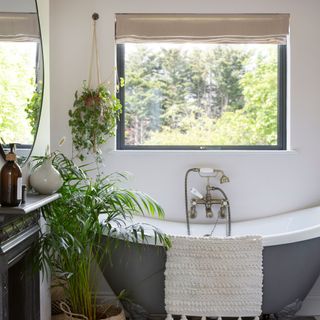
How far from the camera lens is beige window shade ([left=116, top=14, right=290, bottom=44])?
11.6ft

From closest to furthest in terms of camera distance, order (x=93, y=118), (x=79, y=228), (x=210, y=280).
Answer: (x=79, y=228) < (x=210, y=280) < (x=93, y=118)

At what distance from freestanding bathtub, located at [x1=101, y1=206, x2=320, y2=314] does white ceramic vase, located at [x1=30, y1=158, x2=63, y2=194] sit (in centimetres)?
66

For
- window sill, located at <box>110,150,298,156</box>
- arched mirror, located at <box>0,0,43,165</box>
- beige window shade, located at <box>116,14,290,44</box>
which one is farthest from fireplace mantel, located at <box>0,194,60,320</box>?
beige window shade, located at <box>116,14,290,44</box>

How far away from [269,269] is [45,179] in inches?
54.0

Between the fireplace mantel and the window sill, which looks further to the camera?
the window sill

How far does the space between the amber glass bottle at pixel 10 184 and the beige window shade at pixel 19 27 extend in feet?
1.63

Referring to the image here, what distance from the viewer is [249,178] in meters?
3.58

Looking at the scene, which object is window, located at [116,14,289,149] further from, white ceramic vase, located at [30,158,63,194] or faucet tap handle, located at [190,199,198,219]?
white ceramic vase, located at [30,158,63,194]

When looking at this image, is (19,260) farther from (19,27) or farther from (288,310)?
(288,310)

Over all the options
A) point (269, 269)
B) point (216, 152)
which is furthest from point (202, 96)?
point (269, 269)

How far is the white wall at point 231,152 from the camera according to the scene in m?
3.53

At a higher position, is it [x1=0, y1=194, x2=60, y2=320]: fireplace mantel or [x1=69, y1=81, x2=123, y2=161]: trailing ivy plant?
[x1=69, y1=81, x2=123, y2=161]: trailing ivy plant

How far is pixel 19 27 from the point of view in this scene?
2102 millimetres

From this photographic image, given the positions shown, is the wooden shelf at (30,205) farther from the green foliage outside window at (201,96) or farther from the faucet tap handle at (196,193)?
the green foliage outside window at (201,96)
